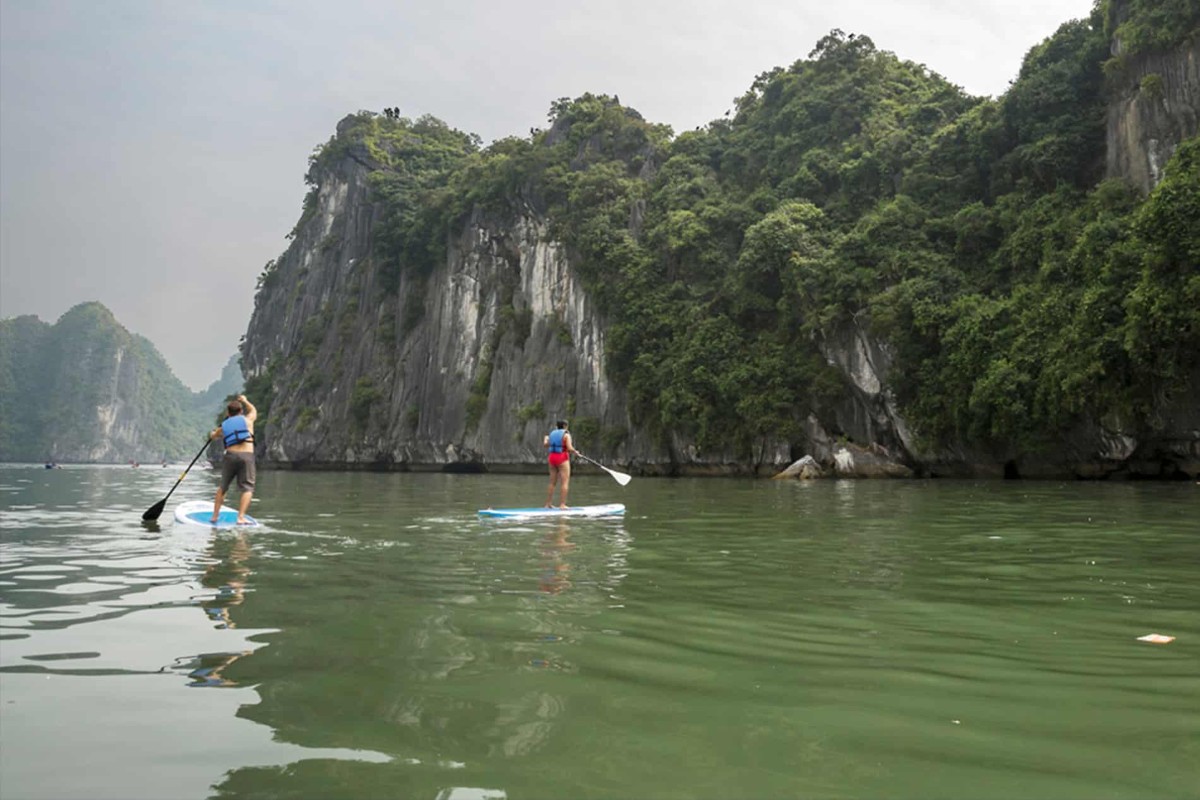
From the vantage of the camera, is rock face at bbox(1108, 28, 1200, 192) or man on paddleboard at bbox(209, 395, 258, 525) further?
rock face at bbox(1108, 28, 1200, 192)

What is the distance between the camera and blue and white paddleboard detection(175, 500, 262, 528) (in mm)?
11477

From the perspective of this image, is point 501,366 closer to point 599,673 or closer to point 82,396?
point 599,673

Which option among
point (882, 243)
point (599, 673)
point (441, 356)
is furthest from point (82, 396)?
→ point (599, 673)

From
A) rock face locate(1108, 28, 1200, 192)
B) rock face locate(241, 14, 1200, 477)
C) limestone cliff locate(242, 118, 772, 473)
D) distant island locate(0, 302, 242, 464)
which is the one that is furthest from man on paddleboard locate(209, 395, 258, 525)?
distant island locate(0, 302, 242, 464)

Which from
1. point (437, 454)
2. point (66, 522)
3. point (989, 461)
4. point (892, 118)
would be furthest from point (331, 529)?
point (437, 454)

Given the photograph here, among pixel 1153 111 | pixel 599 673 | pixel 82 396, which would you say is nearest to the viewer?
pixel 599 673

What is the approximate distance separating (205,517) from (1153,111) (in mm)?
32130

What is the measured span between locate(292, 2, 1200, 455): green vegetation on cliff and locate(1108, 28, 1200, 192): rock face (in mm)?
1194

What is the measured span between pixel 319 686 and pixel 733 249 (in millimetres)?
44418

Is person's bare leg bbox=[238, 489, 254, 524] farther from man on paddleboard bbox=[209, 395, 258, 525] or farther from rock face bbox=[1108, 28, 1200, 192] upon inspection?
rock face bbox=[1108, 28, 1200, 192]

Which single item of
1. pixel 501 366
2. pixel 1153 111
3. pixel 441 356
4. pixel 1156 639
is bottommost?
pixel 1156 639

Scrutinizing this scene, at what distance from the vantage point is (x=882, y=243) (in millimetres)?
36844

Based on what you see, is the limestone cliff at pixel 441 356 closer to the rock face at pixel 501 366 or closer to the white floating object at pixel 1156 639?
the rock face at pixel 501 366

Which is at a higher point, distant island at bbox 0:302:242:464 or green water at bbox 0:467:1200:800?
distant island at bbox 0:302:242:464
